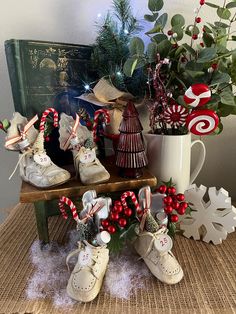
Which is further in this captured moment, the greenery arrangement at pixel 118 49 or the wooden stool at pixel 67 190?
the greenery arrangement at pixel 118 49

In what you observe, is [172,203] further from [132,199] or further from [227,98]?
[227,98]

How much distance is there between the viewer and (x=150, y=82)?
70cm

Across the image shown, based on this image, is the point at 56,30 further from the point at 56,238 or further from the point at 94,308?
the point at 94,308

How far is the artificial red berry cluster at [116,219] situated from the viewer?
59cm

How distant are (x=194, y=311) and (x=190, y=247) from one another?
8.2 inches

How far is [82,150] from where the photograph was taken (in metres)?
0.66

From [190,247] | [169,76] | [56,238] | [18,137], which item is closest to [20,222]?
[56,238]

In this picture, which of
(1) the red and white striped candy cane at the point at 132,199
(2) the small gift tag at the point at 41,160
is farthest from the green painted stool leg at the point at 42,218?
(1) the red and white striped candy cane at the point at 132,199

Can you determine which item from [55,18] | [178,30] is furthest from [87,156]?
[55,18]

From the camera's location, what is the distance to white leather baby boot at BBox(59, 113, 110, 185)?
0.63m

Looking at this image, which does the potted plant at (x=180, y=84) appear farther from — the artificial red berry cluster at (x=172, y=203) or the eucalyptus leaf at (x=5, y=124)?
the eucalyptus leaf at (x=5, y=124)

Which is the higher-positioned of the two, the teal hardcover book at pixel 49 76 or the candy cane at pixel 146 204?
the teal hardcover book at pixel 49 76

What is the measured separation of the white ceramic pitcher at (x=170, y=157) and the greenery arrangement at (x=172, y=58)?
5 cm

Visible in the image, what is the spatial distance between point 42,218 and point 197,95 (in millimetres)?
460
